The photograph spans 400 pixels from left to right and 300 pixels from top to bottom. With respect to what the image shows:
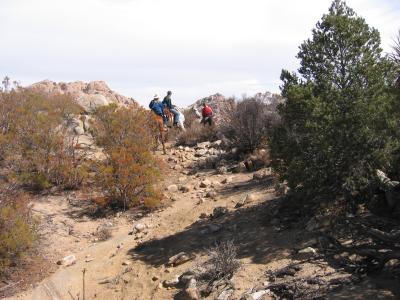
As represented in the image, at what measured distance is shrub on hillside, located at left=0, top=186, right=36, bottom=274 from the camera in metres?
8.13

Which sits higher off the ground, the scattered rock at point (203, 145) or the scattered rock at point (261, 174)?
the scattered rock at point (203, 145)

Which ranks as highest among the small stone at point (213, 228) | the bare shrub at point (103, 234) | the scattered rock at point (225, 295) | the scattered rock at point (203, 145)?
the scattered rock at point (203, 145)

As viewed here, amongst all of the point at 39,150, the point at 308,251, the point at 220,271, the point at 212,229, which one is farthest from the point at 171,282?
the point at 39,150

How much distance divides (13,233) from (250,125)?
7764mm

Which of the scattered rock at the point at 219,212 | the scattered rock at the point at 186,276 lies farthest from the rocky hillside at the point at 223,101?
the scattered rock at the point at 186,276

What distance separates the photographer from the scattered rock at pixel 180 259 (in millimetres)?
7809

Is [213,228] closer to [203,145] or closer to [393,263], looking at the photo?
[393,263]

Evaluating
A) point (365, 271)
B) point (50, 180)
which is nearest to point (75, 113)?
point (50, 180)

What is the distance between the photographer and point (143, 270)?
26.1 feet

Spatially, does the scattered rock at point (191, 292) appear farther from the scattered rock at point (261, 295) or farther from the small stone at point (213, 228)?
the small stone at point (213, 228)

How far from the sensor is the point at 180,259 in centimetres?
782

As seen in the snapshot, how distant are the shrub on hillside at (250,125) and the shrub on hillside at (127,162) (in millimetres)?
2900

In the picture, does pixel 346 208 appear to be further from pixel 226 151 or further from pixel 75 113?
pixel 75 113

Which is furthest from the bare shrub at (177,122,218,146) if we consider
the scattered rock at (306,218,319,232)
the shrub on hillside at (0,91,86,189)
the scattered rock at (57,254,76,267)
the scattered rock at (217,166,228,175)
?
the scattered rock at (306,218,319,232)
